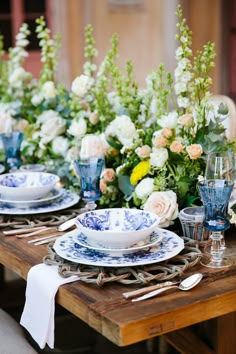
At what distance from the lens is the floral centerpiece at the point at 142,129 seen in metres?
1.83

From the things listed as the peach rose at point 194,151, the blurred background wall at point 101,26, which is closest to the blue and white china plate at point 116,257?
the peach rose at point 194,151

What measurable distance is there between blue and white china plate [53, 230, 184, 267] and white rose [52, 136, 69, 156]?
75 cm

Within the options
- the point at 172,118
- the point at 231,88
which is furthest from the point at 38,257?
the point at 231,88

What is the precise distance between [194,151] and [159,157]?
4.3 inches

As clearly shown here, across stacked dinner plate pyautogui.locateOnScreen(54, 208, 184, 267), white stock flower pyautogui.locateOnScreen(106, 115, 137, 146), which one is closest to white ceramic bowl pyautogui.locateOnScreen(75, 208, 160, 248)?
stacked dinner plate pyautogui.locateOnScreen(54, 208, 184, 267)

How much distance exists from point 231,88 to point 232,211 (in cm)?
423

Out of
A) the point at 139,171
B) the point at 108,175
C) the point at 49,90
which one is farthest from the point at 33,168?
the point at 139,171

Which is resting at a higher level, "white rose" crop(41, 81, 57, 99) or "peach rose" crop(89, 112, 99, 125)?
"white rose" crop(41, 81, 57, 99)

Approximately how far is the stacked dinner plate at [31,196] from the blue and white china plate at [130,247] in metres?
0.37

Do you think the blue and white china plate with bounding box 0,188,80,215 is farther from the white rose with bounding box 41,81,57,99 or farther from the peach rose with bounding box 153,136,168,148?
the white rose with bounding box 41,81,57,99

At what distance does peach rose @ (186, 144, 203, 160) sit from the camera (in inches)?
69.7

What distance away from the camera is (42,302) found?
4.97ft

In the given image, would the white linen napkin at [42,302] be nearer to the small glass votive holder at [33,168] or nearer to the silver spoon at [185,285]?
the silver spoon at [185,285]

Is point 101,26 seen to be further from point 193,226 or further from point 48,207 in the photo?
point 193,226
